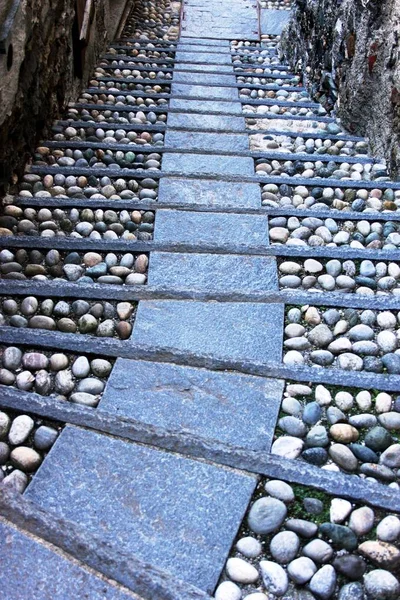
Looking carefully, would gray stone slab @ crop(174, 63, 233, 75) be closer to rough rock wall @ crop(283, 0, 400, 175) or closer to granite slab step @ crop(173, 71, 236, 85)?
granite slab step @ crop(173, 71, 236, 85)

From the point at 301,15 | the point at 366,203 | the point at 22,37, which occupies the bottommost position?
the point at 366,203

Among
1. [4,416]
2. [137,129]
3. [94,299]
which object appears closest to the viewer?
[4,416]

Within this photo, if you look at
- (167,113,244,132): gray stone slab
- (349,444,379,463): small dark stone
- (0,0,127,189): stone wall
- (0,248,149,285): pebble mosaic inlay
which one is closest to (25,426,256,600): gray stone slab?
(349,444,379,463): small dark stone

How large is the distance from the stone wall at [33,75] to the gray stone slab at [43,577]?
1.38m

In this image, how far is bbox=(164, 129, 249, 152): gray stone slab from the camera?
2.60 metres

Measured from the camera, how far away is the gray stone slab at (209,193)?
2.17 m

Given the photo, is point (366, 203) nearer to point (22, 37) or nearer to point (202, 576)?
point (22, 37)

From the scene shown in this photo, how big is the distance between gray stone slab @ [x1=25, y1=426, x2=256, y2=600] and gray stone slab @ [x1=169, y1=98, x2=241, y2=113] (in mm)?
2085

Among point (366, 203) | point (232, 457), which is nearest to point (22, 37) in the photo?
point (366, 203)

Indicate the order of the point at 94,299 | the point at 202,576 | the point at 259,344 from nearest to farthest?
the point at 202,576
the point at 259,344
the point at 94,299

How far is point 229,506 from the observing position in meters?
1.13

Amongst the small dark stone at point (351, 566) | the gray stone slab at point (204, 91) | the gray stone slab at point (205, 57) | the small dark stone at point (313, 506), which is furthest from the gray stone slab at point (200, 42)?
the small dark stone at point (351, 566)

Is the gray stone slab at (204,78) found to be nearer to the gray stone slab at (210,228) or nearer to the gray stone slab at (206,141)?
the gray stone slab at (206,141)

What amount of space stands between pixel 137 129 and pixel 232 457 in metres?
1.86
